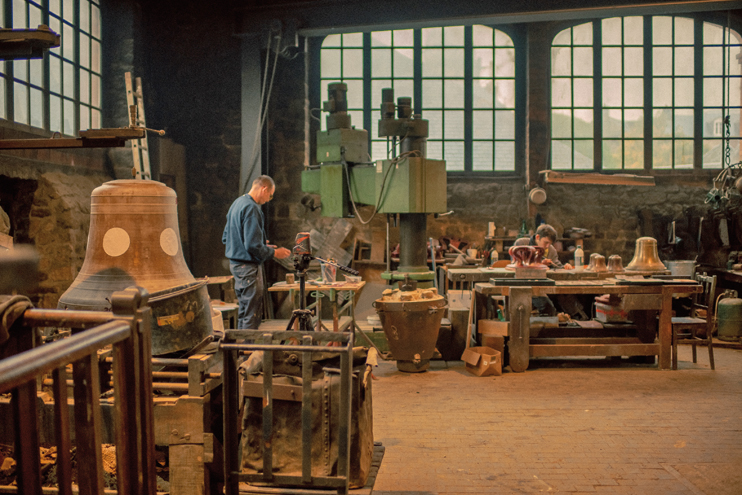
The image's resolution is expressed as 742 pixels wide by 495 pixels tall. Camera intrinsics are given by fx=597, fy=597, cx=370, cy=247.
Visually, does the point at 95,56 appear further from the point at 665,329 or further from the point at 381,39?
the point at 665,329

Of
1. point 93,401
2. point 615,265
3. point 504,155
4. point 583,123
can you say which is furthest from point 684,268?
point 93,401

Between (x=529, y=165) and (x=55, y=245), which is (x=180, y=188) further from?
(x=529, y=165)

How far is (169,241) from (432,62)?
751cm

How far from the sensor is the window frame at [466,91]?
379 inches

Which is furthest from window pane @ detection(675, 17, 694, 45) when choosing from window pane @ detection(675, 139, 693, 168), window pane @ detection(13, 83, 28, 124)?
window pane @ detection(13, 83, 28, 124)

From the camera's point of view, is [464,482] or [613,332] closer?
[464,482]

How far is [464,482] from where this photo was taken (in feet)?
10.8

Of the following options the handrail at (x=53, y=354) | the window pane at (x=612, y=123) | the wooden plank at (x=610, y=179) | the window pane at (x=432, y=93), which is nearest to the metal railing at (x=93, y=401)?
the handrail at (x=53, y=354)

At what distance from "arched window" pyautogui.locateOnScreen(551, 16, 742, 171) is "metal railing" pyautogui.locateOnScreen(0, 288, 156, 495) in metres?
9.01

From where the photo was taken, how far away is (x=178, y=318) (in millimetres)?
2820

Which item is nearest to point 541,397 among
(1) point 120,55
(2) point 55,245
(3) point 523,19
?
(3) point 523,19

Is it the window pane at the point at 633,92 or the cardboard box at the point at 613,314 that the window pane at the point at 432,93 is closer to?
the window pane at the point at 633,92

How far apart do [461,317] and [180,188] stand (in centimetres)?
471

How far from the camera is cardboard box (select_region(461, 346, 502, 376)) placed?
5574mm
